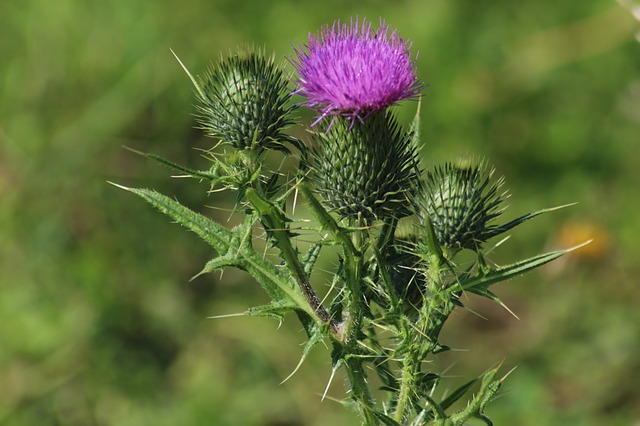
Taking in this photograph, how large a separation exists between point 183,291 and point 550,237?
2.36 meters

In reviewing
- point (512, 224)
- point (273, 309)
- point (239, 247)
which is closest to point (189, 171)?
point (239, 247)

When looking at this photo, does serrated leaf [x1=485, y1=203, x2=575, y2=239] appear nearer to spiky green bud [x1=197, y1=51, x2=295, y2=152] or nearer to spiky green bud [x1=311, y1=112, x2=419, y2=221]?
spiky green bud [x1=311, y1=112, x2=419, y2=221]

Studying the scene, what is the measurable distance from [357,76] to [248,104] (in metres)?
0.34

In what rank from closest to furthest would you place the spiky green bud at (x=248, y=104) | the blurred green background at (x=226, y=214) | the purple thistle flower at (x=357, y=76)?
the purple thistle flower at (x=357, y=76) → the spiky green bud at (x=248, y=104) → the blurred green background at (x=226, y=214)

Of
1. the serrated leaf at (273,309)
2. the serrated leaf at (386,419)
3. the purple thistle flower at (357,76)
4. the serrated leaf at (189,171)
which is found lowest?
the serrated leaf at (386,419)

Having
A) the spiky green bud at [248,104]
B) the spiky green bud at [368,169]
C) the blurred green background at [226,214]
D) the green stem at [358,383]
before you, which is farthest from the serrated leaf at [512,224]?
the blurred green background at [226,214]

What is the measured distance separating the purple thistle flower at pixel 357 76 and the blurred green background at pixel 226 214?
2.12 m

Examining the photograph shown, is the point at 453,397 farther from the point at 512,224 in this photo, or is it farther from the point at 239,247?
the point at 239,247

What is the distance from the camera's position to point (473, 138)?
544 cm

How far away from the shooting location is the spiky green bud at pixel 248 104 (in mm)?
2346

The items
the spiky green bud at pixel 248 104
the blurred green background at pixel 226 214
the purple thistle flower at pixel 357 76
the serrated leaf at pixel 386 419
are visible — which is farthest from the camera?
the blurred green background at pixel 226 214

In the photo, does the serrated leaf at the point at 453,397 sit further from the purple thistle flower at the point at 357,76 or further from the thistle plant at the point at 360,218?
the purple thistle flower at the point at 357,76

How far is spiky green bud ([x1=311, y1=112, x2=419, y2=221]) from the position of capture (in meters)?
2.28

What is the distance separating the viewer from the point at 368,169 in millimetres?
2289
